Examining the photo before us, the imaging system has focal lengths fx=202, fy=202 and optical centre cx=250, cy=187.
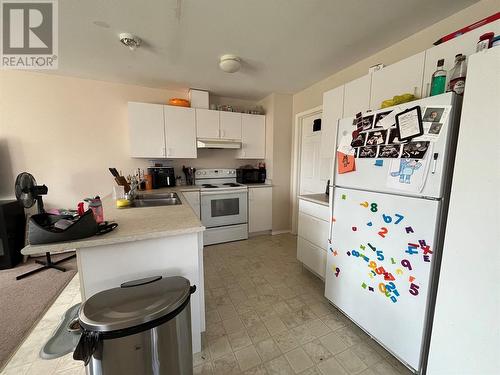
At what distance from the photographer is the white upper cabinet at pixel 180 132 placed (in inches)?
119

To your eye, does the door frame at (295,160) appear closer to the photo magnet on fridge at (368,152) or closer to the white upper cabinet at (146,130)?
the photo magnet on fridge at (368,152)

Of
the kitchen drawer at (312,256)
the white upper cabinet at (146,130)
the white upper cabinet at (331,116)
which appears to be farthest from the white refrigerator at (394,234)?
the white upper cabinet at (146,130)

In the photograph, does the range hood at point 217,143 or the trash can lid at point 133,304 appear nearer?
the trash can lid at point 133,304

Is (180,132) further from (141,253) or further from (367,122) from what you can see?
(367,122)

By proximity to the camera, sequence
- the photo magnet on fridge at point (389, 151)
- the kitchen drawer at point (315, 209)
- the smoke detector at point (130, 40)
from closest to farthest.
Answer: the photo magnet on fridge at point (389, 151), the smoke detector at point (130, 40), the kitchen drawer at point (315, 209)

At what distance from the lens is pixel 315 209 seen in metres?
2.08

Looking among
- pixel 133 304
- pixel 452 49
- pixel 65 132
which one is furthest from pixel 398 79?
pixel 65 132

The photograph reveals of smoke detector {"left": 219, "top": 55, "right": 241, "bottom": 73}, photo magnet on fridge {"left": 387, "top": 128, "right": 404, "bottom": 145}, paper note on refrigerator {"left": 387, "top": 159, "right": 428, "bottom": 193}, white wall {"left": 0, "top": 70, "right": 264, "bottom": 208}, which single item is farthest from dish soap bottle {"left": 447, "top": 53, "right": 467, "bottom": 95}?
white wall {"left": 0, "top": 70, "right": 264, "bottom": 208}

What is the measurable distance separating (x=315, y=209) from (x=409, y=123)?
3.70 ft

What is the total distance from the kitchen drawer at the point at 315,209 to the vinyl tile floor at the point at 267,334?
754mm

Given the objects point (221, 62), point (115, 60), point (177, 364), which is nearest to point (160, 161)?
point (115, 60)

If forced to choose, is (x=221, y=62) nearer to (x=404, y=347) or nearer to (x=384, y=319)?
(x=384, y=319)

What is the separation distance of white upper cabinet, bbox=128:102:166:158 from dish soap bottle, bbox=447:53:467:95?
3.08m

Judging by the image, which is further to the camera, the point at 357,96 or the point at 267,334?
the point at 357,96
